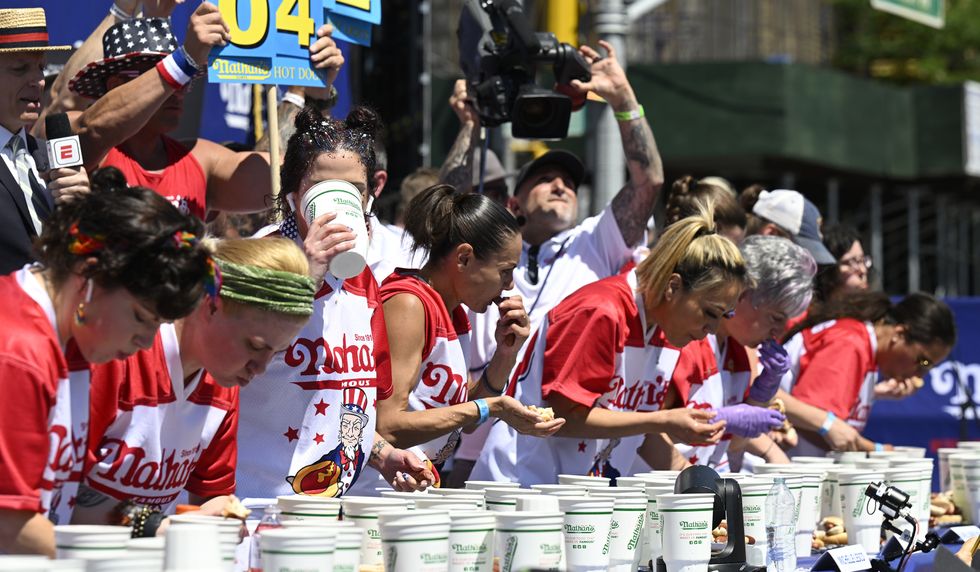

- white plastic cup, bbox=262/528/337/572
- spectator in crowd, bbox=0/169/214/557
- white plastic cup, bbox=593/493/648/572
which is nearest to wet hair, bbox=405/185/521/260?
white plastic cup, bbox=593/493/648/572

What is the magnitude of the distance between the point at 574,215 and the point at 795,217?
108 centimetres

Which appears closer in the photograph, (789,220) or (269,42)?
(269,42)

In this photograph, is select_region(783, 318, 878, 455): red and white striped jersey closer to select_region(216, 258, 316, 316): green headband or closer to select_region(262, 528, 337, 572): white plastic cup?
select_region(216, 258, 316, 316): green headband

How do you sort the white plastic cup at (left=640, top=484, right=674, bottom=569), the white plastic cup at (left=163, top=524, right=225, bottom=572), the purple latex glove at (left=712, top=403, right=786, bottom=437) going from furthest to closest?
the purple latex glove at (left=712, top=403, right=786, bottom=437) → the white plastic cup at (left=640, top=484, right=674, bottom=569) → the white plastic cup at (left=163, top=524, right=225, bottom=572)

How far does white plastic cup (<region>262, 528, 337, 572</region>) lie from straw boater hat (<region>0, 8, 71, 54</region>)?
190 cm

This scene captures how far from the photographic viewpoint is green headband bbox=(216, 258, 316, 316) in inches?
110

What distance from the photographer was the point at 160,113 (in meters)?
4.35

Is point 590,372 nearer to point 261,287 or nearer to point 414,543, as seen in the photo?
point 261,287

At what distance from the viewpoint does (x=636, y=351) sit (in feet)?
15.0

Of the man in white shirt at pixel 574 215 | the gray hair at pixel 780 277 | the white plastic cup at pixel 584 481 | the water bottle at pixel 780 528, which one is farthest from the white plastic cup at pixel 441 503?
the gray hair at pixel 780 277

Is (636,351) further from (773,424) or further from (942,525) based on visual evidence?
A: (942,525)

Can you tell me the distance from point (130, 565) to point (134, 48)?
2.46m

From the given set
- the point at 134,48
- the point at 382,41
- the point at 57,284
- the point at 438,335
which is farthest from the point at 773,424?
the point at 382,41

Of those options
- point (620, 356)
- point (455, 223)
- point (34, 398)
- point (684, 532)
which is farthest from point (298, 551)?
point (620, 356)
